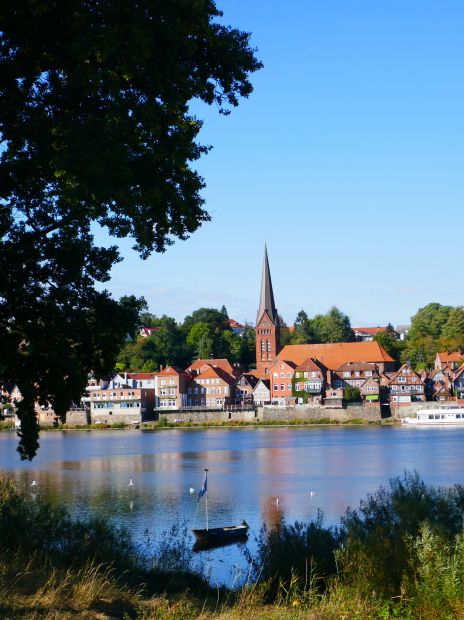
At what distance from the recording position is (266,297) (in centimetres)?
12244

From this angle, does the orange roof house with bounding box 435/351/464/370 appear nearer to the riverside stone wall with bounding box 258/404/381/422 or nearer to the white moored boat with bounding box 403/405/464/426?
the white moored boat with bounding box 403/405/464/426

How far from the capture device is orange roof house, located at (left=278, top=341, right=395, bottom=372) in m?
111

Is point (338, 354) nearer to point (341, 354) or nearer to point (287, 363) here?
point (341, 354)

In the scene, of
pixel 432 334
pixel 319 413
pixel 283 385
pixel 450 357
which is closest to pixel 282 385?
pixel 283 385

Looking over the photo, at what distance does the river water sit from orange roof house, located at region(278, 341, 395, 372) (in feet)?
92.3

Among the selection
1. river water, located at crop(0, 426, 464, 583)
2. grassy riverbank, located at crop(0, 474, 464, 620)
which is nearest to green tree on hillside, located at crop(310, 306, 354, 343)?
river water, located at crop(0, 426, 464, 583)

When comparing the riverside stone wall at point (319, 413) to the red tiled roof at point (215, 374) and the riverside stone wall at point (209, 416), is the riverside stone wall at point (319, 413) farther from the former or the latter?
the red tiled roof at point (215, 374)

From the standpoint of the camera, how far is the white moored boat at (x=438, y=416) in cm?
9600

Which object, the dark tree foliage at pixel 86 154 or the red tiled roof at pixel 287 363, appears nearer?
the dark tree foliage at pixel 86 154

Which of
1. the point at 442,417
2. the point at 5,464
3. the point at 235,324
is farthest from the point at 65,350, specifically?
the point at 235,324

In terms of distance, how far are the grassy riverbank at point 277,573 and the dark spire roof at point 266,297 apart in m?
106

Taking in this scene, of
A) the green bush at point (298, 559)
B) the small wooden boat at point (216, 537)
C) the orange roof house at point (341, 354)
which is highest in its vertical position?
the orange roof house at point (341, 354)

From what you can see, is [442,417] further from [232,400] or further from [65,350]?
[65,350]

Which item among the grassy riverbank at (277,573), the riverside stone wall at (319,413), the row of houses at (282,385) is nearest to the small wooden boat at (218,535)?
the grassy riverbank at (277,573)
